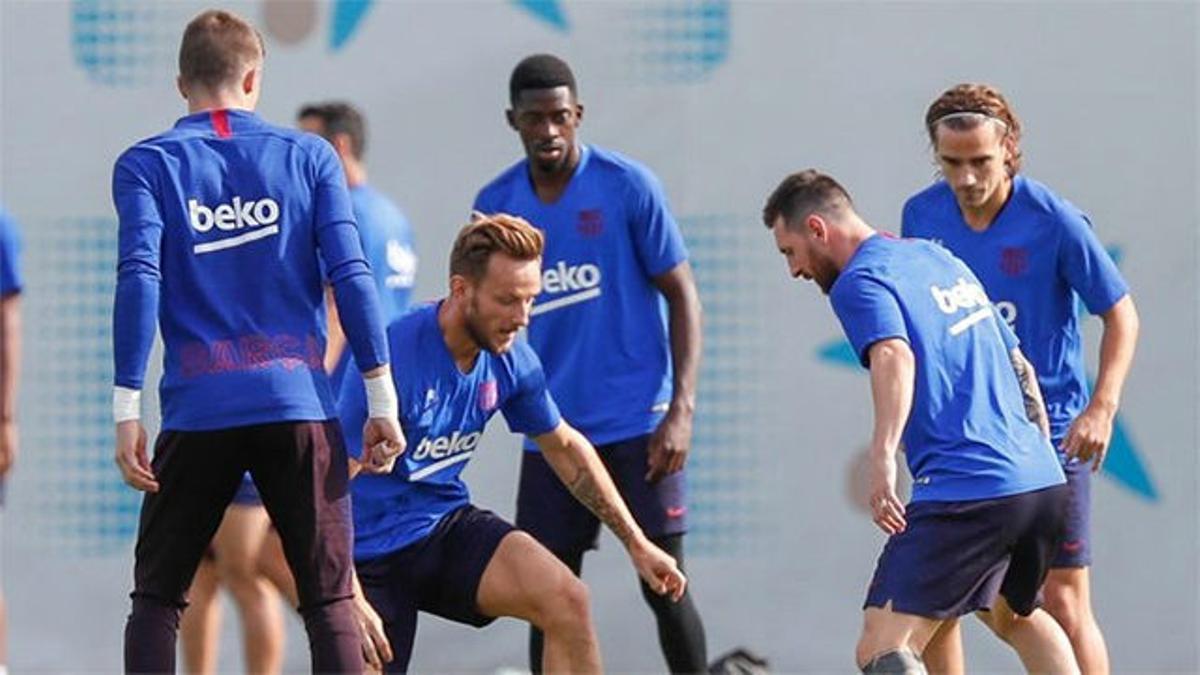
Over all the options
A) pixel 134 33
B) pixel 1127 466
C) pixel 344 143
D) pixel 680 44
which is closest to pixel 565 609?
pixel 344 143

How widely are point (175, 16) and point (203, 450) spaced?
3.09 meters

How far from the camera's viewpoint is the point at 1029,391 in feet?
21.0

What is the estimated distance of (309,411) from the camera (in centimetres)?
584

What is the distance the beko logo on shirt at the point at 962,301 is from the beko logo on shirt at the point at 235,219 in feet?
4.94

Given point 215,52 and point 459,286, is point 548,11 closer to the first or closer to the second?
point 459,286

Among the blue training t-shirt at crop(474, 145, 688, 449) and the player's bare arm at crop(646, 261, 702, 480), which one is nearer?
the player's bare arm at crop(646, 261, 702, 480)

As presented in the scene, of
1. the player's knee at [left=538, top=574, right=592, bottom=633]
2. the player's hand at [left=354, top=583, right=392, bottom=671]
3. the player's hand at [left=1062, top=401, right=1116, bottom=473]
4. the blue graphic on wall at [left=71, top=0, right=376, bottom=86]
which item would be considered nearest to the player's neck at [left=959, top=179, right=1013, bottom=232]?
the player's hand at [left=1062, top=401, right=1116, bottom=473]

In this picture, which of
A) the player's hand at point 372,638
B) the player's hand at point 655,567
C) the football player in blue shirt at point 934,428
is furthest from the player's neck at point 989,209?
the player's hand at point 372,638

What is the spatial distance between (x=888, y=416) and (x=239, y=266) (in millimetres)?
1456

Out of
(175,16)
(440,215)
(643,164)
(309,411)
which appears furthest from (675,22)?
(309,411)

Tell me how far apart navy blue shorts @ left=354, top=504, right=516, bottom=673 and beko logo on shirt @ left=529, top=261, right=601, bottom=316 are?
1343 millimetres

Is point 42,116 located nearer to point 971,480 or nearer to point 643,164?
point 643,164

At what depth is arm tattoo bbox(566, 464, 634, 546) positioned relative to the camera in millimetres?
6461

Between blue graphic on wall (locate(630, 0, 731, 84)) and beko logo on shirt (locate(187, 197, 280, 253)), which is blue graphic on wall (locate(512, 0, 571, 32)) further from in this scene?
beko logo on shirt (locate(187, 197, 280, 253))
